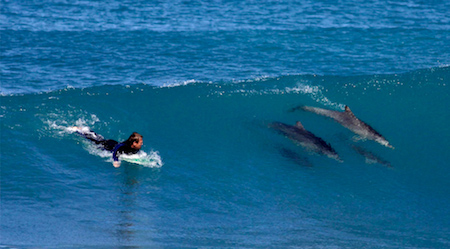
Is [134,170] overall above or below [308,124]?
below

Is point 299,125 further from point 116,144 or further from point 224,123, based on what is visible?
point 116,144

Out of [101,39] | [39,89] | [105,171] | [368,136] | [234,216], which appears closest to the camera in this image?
[234,216]

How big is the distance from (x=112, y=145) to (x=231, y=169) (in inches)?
183

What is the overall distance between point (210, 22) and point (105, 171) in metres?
17.5

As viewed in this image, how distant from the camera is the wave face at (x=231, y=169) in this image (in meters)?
17.0

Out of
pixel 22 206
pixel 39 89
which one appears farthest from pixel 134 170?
pixel 39 89

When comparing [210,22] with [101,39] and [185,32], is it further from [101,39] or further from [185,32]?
[101,39]

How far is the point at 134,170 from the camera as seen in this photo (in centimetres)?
2039

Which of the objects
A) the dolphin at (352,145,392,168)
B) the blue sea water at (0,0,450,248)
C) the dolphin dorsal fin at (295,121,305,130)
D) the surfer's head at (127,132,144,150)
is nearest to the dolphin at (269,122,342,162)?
the dolphin dorsal fin at (295,121,305,130)

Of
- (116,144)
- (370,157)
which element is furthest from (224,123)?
(370,157)

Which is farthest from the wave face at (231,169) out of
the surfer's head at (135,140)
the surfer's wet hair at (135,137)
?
the surfer's wet hair at (135,137)

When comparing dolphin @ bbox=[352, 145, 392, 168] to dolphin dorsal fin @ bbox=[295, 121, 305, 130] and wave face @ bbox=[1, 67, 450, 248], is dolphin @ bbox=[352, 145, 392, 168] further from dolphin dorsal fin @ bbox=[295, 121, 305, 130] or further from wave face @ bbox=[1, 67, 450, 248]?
dolphin dorsal fin @ bbox=[295, 121, 305, 130]

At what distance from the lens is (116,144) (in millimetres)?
20516

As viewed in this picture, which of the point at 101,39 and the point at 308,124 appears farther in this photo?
A: the point at 101,39
